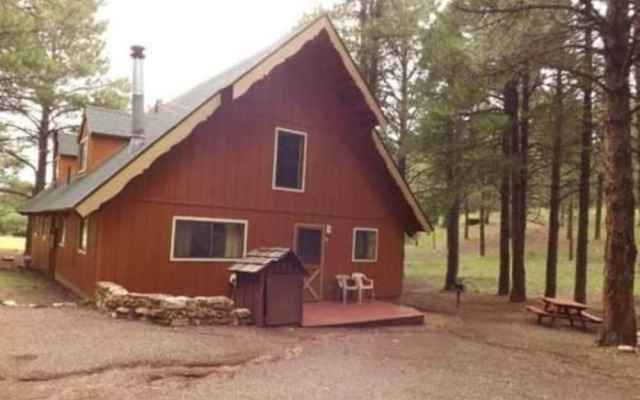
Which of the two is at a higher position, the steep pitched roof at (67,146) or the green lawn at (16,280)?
the steep pitched roof at (67,146)

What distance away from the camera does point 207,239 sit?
43.2 ft

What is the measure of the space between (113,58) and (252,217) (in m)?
15.6

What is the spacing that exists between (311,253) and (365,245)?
75.3 inches

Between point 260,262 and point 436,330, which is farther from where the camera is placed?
point 436,330

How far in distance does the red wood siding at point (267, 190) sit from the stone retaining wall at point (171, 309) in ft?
4.47

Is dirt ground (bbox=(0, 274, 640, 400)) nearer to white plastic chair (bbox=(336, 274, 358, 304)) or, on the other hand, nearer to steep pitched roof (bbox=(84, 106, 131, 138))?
white plastic chair (bbox=(336, 274, 358, 304))

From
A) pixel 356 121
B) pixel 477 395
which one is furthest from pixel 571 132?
pixel 477 395

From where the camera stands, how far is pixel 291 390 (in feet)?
21.8

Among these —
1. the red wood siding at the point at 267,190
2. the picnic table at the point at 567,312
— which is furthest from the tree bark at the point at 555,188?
the red wood siding at the point at 267,190

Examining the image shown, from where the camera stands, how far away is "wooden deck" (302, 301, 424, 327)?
11962mm

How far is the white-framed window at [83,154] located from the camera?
628 inches

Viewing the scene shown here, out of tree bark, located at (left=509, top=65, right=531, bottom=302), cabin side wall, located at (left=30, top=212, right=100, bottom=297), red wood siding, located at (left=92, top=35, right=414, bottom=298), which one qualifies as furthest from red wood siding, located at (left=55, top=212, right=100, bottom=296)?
tree bark, located at (left=509, top=65, right=531, bottom=302)

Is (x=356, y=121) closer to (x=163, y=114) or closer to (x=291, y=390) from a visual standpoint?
(x=163, y=114)

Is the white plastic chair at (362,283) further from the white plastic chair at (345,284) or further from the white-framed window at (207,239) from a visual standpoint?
the white-framed window at (207,239)
